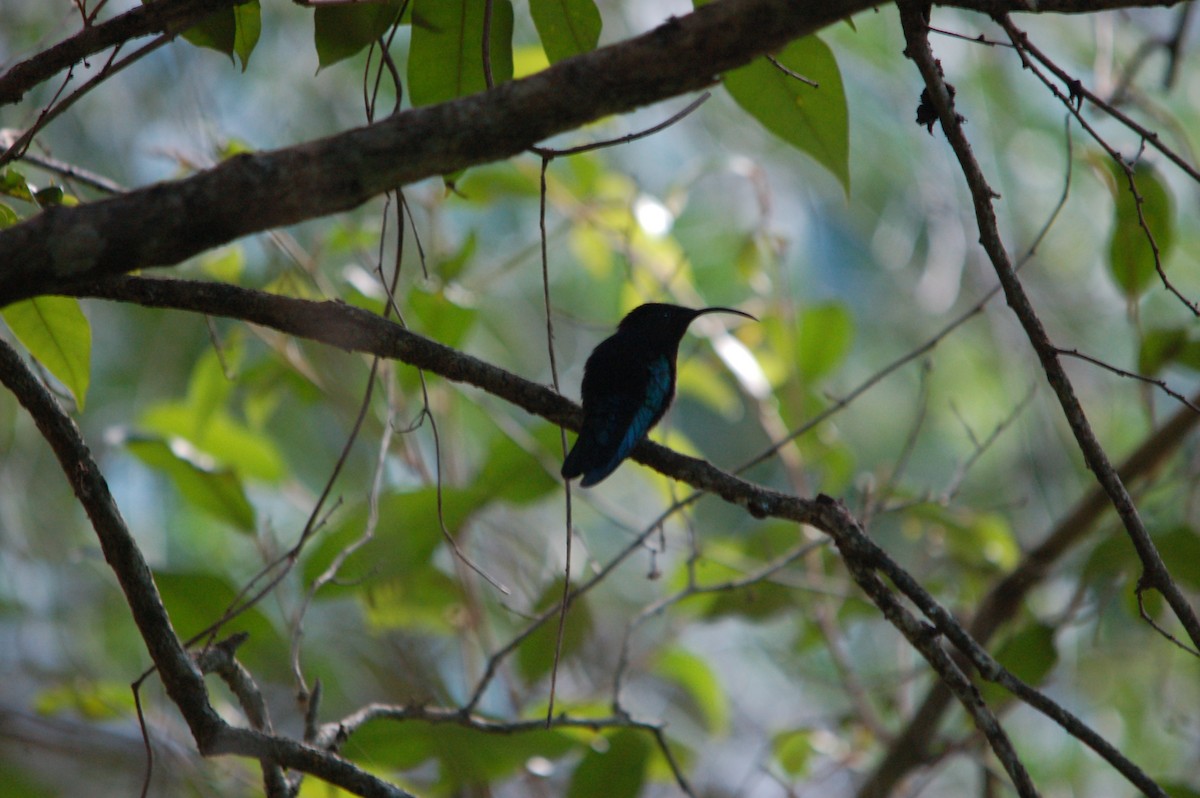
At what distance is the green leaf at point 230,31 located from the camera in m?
2.62

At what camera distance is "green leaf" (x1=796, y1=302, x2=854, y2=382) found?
498 cm

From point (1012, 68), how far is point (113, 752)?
792 centimetres

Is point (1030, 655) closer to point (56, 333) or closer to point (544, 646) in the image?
point (544, 646)

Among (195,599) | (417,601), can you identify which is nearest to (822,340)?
(417,601)

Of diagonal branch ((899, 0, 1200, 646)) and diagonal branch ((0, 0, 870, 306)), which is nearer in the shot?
diagonal branch ((0, 0, 870, 306))

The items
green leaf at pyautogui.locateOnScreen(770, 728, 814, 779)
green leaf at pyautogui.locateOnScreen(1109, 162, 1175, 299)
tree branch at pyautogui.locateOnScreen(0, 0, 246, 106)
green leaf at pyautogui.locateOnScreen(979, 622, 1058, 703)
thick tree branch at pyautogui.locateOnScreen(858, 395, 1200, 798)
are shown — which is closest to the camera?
tree branch at pyautogui.locateOnScreen(0, 0, 246, 106)

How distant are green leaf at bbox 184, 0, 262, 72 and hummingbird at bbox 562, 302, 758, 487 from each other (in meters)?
1.37

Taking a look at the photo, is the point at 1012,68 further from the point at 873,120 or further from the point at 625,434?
the point at 625,434

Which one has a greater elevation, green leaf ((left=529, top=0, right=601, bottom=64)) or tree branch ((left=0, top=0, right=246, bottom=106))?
green leaf ((left=529, top=0, right=601, bottom=64))

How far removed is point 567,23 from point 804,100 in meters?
0.66

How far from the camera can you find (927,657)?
2465 mm

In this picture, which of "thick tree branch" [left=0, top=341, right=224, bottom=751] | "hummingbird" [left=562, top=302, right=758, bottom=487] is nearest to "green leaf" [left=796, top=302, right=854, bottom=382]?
"hummingbird" [left=562, top=302, right=758, bottom=487]

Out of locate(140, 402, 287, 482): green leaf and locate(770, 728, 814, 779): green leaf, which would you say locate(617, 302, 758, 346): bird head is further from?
locate(770, 728, 814, 779): green leaf

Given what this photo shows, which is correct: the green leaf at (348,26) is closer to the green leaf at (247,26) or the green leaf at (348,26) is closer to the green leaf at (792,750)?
the green leaf at (247,26)
